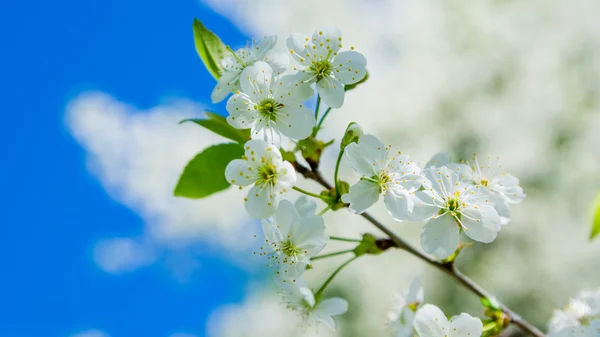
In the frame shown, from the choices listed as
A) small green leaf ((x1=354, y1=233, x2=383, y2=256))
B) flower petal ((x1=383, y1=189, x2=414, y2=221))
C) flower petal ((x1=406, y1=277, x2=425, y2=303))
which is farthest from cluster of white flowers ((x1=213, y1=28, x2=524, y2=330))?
flower petal ((x1=406, y1=277, x2=425, y2=303))

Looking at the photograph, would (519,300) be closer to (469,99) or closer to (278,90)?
(469,99)

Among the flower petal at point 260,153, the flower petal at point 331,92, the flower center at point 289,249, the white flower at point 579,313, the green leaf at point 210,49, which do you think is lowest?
the white flower at point 579,313

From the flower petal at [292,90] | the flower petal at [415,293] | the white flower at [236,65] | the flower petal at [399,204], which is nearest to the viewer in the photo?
the flower petal at [399,204]

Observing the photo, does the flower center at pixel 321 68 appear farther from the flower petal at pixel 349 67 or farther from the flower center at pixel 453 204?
the flower center at pixel 453 204

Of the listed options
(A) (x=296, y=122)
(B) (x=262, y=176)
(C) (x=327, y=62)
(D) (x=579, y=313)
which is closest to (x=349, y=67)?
(C) (x=327, y=62)

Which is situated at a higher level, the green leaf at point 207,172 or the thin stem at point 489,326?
the green leaf at point 207,172

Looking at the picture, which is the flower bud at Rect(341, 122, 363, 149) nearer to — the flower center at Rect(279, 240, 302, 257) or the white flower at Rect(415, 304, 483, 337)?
the flower center at Rect(279, 240, 302, 257)

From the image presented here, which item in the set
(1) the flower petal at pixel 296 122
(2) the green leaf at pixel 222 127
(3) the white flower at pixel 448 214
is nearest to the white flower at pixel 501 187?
(3) the white flower at pixel 448 214
